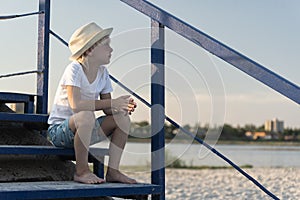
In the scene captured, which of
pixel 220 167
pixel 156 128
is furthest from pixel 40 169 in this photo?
pixel 220 167

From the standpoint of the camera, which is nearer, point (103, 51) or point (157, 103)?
point (157, 103)

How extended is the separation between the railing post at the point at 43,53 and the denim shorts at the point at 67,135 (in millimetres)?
670

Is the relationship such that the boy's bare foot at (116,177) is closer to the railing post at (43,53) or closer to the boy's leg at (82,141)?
the boy's leg at (82,141)

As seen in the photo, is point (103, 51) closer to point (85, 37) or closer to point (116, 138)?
point (85, 37)

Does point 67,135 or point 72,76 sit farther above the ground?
point 72,76

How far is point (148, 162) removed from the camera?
248cm

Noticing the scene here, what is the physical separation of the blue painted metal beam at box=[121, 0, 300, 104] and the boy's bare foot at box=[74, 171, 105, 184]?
640 millimetres

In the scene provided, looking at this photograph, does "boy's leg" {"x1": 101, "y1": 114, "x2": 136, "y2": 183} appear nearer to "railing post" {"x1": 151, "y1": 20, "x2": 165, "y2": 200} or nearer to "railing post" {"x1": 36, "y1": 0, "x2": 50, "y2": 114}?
"railing post" {"x1": 151, "y1": 20, "x2": 165, "y2": 200}

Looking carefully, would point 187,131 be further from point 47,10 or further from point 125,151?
point 47,10

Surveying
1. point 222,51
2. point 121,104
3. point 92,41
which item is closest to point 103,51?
point 92,41

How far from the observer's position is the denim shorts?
8.09 feet

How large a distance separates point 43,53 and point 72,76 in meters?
0.75

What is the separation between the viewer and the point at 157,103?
8.11ft

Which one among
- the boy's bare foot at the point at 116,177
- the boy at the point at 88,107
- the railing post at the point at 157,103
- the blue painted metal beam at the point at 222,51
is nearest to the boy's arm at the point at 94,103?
the boy at the point at 88,107
